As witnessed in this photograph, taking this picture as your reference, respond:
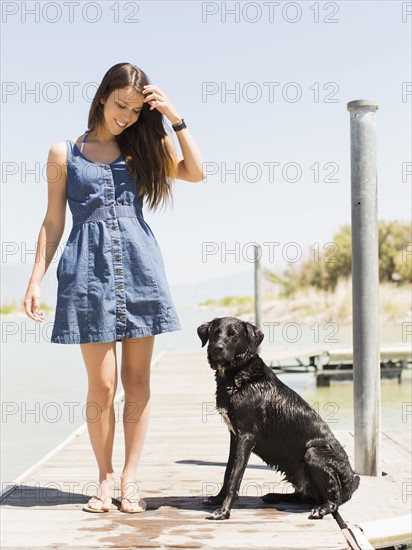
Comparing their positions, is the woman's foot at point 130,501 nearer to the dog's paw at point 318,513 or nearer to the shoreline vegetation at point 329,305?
the dog's paw at point 318,513

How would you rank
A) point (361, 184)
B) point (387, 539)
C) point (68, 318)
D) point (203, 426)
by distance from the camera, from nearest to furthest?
point (387, 539)
point (68, 318)
point (361, 184)
point (203, 426)

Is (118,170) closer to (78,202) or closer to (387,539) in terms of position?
(78,202)

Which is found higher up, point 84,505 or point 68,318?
point 68,318

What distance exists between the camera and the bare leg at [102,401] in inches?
121

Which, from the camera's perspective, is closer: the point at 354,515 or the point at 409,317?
the point at 354,515

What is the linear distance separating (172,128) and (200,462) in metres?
2.18

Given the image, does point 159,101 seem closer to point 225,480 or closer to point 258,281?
point 225,480

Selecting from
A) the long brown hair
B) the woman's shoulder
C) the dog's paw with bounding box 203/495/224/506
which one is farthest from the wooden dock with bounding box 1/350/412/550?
the woman's shoulder

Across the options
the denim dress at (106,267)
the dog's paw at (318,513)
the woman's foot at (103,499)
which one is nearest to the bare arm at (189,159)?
the denim dress at (106,267)

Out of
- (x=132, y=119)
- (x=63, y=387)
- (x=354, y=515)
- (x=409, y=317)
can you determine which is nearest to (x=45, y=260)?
(x=132, y=119)

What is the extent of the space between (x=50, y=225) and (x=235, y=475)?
4.24ft

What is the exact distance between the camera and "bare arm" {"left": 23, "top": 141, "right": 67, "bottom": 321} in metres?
3.15

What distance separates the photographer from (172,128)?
3193mm

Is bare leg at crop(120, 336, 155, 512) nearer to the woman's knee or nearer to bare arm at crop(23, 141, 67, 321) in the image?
the woman's knee
